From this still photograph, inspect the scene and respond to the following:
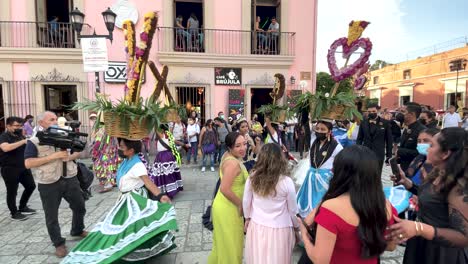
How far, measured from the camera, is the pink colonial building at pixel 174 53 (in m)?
9.91

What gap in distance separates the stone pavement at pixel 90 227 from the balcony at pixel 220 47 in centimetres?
593

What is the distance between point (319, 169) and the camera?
3.53 meters

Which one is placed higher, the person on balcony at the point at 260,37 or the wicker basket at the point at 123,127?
the person on balcony at the point at 260,37

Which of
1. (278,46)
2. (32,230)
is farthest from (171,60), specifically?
(32,230)

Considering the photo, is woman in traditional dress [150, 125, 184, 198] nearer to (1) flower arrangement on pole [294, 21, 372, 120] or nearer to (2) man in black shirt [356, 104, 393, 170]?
(1) flower arrangement on pole [294, 21, 372, 120]

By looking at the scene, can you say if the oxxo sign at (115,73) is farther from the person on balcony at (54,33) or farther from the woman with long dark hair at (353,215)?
the woman with long dark hair at (353,215)

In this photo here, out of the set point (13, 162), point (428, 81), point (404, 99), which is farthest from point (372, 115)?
point (404, 99)

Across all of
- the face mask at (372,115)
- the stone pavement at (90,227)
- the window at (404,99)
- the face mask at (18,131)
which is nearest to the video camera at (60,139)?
the stone pavement at (90,227)

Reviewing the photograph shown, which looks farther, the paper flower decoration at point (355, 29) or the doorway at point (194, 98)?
the doorway at point (194, 98)

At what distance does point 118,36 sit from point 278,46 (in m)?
6.33

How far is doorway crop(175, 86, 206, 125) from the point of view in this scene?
1116cm

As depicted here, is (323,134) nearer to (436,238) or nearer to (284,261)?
(284,261)

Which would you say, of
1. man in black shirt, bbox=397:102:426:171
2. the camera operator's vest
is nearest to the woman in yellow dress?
the camera operator's vest

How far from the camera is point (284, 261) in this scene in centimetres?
233
